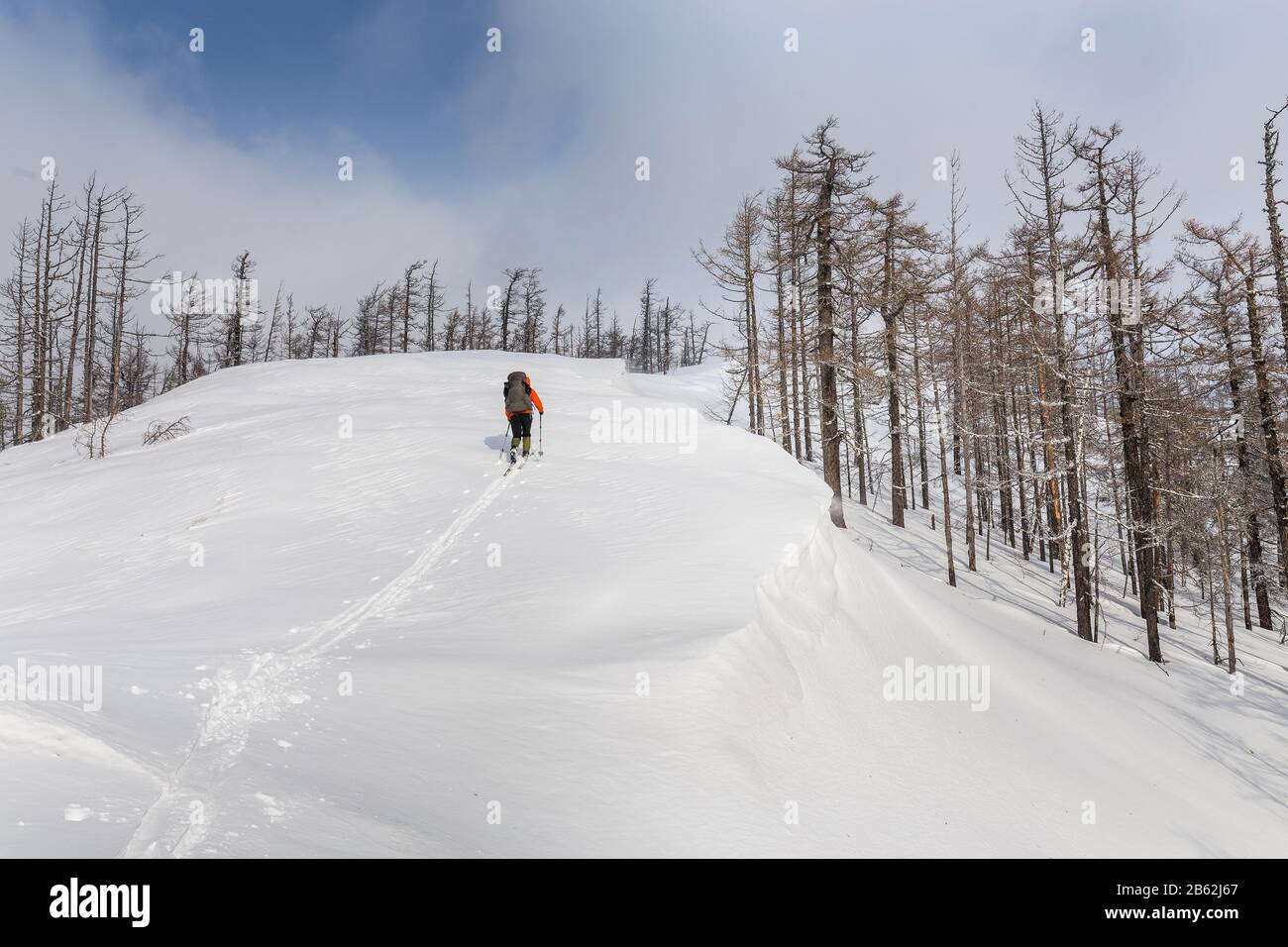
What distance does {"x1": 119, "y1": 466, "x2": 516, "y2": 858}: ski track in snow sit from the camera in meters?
2.38

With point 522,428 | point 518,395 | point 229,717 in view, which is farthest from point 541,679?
point 518,395

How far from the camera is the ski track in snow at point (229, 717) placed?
2.38 meters

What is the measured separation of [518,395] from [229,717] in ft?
26.7

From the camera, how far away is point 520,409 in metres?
11.1

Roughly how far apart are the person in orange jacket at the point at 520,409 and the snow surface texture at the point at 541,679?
78cm

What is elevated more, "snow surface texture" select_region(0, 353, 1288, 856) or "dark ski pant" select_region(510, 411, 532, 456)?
"dark ski pant" select_region(510, 411, 532, 456)

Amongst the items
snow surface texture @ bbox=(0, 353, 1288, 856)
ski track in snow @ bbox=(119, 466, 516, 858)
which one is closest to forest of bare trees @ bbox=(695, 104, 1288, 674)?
snow surface texture @ bbox=(0, 353, 1288, 856)

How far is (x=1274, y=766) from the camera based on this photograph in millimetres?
9523

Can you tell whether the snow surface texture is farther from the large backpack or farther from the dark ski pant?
the large backpack

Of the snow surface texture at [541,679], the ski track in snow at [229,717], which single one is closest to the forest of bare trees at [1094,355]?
the snow surface texture at [541,679]

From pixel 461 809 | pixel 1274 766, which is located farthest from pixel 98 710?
pixel 1274 766
